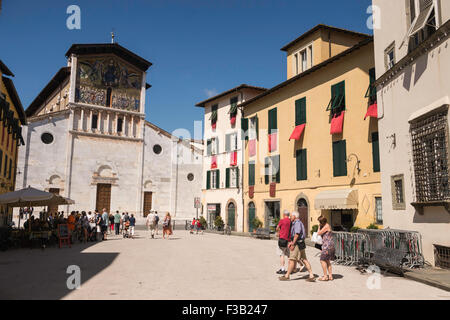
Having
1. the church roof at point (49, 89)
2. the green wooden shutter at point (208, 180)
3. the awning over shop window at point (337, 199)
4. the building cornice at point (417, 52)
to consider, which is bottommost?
the awning over shop window at point (337, 199)

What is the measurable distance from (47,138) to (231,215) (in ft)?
63.9

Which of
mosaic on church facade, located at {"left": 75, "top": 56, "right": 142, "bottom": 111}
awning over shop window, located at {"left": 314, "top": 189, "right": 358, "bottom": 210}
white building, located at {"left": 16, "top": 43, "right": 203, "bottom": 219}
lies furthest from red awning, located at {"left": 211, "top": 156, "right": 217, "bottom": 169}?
awning over shop window, located at {"left": 314, "top": 189, "right": 358, "bottom": 210}

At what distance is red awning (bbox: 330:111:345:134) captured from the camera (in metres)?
20.7

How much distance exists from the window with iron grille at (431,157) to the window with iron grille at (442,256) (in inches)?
52.3

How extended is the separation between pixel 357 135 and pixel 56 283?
1586cm

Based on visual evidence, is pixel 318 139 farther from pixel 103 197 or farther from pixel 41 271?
pixel 103 197

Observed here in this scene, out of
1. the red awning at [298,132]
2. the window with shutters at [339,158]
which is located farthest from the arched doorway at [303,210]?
the red awning at [298,132]

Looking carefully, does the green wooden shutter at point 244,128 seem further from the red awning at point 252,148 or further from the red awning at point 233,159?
the red awning at point 233,159

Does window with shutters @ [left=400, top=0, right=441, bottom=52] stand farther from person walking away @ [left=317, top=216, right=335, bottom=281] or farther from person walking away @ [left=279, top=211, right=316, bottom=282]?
person walking away @ [left=279, top=211, right=316, bottom=282]

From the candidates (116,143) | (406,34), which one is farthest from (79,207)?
(406,34)

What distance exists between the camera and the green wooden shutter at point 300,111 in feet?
79.3

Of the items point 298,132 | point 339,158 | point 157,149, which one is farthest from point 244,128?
point 157,149

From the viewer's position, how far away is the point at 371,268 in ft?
35.3
